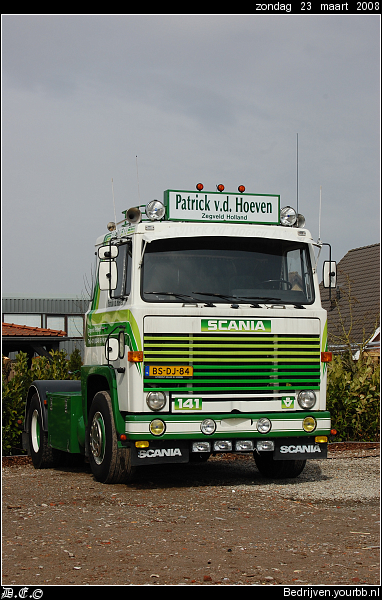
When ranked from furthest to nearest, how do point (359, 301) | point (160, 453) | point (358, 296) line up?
point (358, 296), point (359, 301), point (160, 453)

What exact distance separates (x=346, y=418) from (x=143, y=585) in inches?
390

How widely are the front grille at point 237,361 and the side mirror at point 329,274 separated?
79cm

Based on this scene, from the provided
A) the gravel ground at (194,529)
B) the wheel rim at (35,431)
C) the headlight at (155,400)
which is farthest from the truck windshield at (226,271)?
the wheel rim at (35,431)

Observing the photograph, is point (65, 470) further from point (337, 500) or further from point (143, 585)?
point (143, 585)

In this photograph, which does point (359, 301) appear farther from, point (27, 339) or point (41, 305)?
point (41, 305)

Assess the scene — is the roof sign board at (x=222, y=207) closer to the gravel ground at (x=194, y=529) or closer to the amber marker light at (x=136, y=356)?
the amber marker light at (x=136, y=356)

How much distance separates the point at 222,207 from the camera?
978 cm

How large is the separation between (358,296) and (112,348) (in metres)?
19.4

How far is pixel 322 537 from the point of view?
6832 millimetres

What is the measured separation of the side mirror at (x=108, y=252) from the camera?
9484mm

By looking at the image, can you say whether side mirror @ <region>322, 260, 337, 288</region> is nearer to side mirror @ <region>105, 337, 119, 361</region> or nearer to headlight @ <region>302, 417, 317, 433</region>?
headlight @ <region>302, 417, 317, 433</region>

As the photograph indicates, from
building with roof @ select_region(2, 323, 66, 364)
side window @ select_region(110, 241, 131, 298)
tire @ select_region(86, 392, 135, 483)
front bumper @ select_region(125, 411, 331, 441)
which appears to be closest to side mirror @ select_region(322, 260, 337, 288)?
front bumper @ select_region(125, 411, 331, 441)

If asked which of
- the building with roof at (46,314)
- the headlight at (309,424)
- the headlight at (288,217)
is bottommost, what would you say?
the headlight at (309,424)

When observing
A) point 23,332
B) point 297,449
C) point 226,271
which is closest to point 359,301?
point 23,332
